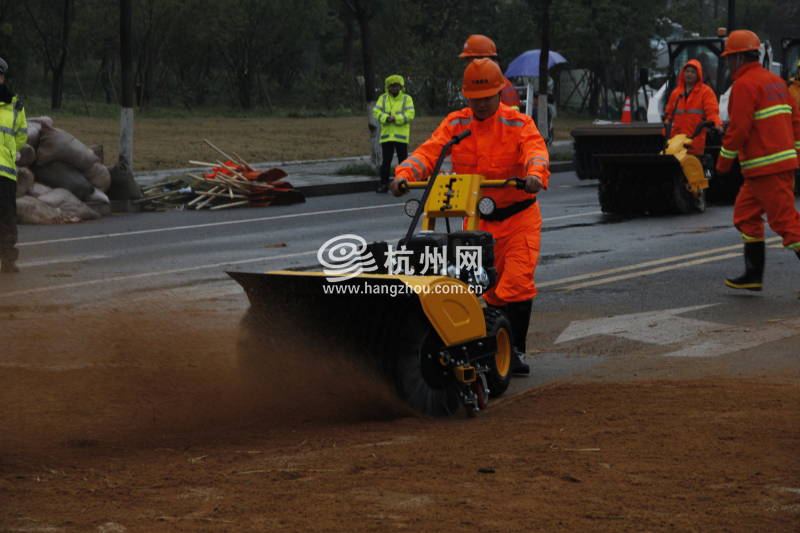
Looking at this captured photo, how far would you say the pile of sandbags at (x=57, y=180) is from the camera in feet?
53.1

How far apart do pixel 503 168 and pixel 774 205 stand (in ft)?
11.7

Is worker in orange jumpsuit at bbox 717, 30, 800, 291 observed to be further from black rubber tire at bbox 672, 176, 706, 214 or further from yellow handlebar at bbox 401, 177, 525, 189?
black rubber tire at bbox 672, 176, 706, 214

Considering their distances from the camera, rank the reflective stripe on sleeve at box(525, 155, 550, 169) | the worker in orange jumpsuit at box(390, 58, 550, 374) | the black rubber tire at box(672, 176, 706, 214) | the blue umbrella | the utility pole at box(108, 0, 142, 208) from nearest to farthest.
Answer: the reflective stripe on sleeve at box(525, 155, 550, 169), the worker in orange jumpsuit at box(390, 58, 550, 374), the black rubber tire at box(672, 176, 706, 214), the utility pole at box(108, 0, 142, 208), the blue umbrella

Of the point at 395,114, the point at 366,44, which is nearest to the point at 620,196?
the point at 395,114

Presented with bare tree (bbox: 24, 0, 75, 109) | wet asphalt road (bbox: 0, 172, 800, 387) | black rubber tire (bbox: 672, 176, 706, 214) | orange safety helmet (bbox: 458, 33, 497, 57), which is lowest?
wet asphalt road (bbox: 0, 172, 800, 387)

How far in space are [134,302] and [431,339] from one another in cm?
417

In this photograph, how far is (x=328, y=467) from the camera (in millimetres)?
4961

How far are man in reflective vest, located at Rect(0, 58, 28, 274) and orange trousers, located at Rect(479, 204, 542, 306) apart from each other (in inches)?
230

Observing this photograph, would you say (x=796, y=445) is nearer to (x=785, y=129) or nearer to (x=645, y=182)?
Answer: (x=785, y=129)

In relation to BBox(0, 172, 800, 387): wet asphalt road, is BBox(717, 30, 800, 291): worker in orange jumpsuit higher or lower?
higher

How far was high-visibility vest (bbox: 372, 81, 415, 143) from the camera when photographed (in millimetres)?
19891

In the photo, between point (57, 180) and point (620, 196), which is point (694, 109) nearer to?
point (620, 196)

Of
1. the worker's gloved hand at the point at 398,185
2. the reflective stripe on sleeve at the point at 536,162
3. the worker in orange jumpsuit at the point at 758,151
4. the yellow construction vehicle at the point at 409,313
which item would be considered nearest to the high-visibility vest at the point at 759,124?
the worker in orange jumpsuit at the point at 758,151

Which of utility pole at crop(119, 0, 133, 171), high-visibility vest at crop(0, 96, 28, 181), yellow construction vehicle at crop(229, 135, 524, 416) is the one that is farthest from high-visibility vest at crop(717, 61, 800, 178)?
utility pole at crop(119, 0, 133, 171)
